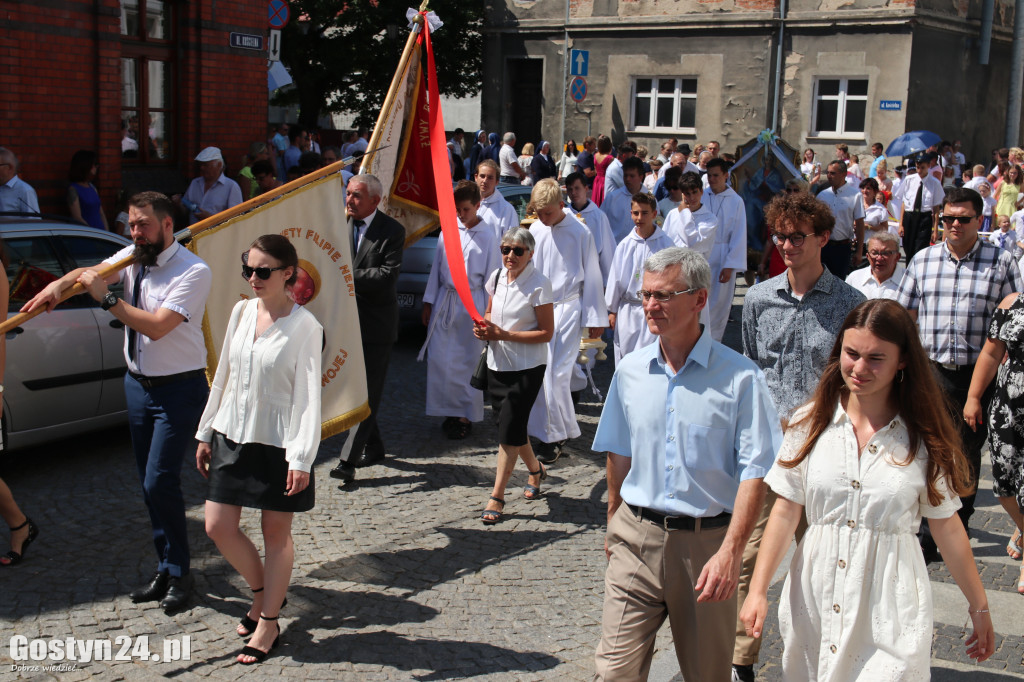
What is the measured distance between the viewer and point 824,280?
15.6ft

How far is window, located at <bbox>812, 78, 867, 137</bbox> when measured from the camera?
2802 centimetres

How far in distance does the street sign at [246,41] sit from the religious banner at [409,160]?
265 inches

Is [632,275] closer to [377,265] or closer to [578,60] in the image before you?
[377,265]

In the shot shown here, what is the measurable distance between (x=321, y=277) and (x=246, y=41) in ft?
27.1

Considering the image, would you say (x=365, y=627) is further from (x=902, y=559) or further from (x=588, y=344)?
(x=588, y=344)

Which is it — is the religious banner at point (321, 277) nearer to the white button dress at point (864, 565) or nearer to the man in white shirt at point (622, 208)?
the white button dress at point (864, 565)

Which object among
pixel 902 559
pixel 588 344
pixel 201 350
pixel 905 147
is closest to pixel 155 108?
pixel 588 344

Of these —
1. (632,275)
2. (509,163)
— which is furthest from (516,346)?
(509,163)

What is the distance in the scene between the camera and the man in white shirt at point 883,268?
6.12m

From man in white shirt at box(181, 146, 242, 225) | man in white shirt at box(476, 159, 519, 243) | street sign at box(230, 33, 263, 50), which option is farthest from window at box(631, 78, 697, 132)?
man in white shirt at box(476, 159, 519, 243)

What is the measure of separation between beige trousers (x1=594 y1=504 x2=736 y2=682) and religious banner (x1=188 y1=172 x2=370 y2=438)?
2.78m

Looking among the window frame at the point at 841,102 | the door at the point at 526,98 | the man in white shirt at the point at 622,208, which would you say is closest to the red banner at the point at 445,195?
the man in white shirt at the point at 622,208

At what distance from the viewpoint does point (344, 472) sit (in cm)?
709

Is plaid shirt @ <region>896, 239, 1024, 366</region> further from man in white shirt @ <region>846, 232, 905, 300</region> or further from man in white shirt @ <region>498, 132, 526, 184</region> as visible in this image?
man in white shirt @ <region>498, 132, 526, 184</region>
